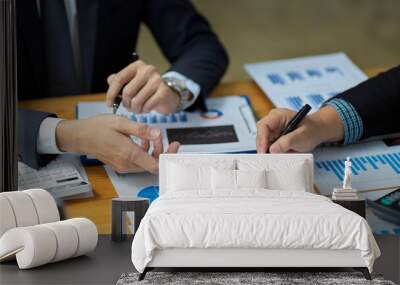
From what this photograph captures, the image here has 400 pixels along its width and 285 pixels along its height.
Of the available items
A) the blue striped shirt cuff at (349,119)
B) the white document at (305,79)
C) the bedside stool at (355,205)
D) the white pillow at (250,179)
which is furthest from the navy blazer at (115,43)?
the bedside stool at (355,205)

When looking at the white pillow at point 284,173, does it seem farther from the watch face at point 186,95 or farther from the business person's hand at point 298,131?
the watch face at point 186,95

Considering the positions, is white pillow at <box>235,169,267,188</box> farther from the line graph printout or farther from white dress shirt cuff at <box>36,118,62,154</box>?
white dress shirt cuff at <box>36,118,62,154</box>

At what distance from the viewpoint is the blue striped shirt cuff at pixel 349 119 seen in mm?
1388

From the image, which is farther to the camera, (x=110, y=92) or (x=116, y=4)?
(x=116, y=4)

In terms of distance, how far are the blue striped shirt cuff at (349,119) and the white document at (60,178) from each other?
44 centimetres

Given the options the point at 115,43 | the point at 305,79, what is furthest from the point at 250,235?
the point at 115,43

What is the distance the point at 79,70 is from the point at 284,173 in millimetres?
753

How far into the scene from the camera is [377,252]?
98 centimetres

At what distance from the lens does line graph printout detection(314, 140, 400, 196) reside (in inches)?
51.2

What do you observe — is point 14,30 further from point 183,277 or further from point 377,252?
point 377,252

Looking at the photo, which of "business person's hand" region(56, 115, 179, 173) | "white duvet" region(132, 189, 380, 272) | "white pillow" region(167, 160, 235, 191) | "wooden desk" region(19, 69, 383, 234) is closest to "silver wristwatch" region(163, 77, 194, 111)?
"wooden desk" region(19, 69, 383, 234)

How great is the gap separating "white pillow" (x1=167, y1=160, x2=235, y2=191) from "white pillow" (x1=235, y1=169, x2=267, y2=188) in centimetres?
2

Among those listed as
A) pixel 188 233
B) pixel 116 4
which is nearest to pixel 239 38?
pixel 116 4

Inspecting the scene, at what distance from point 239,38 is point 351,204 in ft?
9.36
